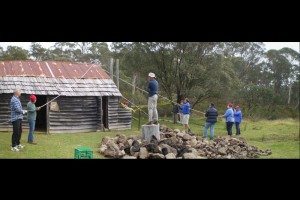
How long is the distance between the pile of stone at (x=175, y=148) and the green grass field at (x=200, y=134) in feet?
1.73

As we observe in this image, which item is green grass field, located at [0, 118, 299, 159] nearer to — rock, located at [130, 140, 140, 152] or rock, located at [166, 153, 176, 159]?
rock, located at [130, 140, 140, 152]

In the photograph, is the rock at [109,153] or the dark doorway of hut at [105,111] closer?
the rock at [109,153]

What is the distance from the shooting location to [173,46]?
2009cm

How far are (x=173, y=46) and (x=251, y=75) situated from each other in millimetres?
14908

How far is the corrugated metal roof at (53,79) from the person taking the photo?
1642cm

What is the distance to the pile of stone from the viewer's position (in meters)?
10.6

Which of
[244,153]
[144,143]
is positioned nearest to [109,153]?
[144,143]

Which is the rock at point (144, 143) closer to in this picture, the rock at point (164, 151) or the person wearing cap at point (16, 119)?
the rock at point (164, 151)

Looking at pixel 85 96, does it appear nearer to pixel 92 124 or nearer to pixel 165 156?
pixel 92 124

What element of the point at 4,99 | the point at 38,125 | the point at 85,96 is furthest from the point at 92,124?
the point at 4,99

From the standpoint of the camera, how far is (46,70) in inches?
692

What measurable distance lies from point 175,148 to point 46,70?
8.75m

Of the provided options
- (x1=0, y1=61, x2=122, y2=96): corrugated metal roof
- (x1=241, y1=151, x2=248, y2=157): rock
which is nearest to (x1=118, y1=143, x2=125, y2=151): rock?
(x1=241, y1=151, x2=248, y2=157): rock

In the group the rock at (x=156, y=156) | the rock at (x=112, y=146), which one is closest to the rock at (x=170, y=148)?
the rock at (x=156, y=156)
